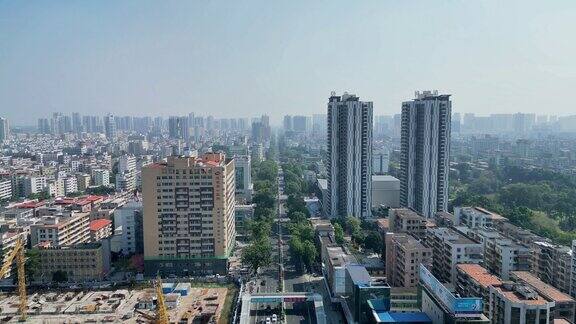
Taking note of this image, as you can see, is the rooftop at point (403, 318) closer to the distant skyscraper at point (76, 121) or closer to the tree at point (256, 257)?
the tree at point (256, 257)

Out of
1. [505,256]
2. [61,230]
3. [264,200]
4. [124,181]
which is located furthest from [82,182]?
[505,256]

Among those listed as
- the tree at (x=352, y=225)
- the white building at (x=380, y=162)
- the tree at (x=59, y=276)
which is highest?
the white building at (x=380, y=162)

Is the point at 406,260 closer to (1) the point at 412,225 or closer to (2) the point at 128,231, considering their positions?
(1) the point at 412,225

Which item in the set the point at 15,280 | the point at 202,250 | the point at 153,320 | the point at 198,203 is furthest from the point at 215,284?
the point at 15,280

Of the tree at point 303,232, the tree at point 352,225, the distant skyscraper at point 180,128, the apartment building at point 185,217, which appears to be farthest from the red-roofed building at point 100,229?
the distant skyscraper at point 180,128

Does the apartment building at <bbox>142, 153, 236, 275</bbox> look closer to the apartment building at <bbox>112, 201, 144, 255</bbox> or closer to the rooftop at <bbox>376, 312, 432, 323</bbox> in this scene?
the apartment building at <bbox>112, 201, 144, 255</bbox>

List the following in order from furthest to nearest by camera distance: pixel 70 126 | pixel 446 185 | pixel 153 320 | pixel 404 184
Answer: pixel 70 126 → pixel 404 184 → pixel 446 185 → pixel 153 320

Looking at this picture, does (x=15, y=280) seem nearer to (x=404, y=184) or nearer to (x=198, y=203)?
(x=198, y=203)

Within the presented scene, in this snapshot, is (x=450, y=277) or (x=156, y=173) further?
(x=156, y=173)
